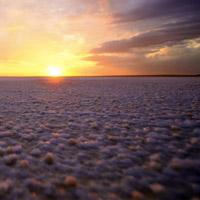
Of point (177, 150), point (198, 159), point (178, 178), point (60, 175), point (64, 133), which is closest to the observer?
point (178, 178)

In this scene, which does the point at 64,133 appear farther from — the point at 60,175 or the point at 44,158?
the point at 60,175

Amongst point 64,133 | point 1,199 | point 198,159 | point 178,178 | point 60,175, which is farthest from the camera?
point 64,133

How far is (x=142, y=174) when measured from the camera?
244 centimetres

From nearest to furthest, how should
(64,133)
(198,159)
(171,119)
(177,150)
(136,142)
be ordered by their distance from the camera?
(198,159) → (177,150) → (136,142) → (64,133) → (171,119)

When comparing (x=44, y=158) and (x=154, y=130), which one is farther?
(x=154, y=130)

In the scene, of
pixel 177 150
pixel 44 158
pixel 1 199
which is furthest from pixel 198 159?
pixel 1 199

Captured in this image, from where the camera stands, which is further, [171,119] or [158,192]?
[171,119]

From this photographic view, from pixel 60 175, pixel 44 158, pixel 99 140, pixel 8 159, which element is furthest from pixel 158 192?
pixel 8 159

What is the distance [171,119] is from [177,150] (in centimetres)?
262

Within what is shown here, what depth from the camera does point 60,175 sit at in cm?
248

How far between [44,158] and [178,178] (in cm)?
284

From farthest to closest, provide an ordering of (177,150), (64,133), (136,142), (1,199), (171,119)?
1. (171,119)
2. (64,133)
3. (136,142)
4. (177,150)
5. (1,199)

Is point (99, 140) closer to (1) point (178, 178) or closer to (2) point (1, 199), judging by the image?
(1) point (178, 178)

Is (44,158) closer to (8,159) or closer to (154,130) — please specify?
(8,159)
